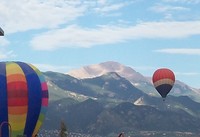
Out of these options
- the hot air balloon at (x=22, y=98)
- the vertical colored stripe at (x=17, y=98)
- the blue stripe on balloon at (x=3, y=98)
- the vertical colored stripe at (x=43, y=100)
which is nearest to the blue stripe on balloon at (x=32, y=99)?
the hot air balloon at (x=22, y=98)

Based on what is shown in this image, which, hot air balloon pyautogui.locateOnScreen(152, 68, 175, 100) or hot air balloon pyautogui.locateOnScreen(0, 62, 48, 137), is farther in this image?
hot air balloon pyautogui.locateOnScreen(152, 68, 175, 100)

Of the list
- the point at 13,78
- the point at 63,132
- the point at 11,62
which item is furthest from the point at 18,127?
the point at 63,132

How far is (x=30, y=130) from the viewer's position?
6912 cm

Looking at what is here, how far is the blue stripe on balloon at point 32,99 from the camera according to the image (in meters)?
Answer: 69.3

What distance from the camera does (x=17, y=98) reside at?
226ft

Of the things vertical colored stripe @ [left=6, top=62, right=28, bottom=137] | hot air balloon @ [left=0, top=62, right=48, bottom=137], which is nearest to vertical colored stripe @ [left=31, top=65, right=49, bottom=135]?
hot air balloon @ [left=0, top=62, right=48, bottom=137]

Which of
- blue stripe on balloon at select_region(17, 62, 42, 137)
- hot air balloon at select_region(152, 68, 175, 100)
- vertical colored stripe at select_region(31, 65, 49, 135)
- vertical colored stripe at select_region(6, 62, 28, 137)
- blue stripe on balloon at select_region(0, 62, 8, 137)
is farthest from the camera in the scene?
hot air balloon at select_region(152, 68, 175, 100)

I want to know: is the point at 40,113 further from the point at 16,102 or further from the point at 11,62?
the point at 11,62

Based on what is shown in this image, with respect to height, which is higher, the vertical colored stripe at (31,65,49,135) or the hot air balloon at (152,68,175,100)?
the vertical colored stripe at (31,65,49,135)

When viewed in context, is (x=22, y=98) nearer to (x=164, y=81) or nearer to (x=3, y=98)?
(x=3, y=98)

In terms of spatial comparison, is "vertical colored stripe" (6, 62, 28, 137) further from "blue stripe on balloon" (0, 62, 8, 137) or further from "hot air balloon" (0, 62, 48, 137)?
"blue stripe on balloon" (0, 62, 8, 137)

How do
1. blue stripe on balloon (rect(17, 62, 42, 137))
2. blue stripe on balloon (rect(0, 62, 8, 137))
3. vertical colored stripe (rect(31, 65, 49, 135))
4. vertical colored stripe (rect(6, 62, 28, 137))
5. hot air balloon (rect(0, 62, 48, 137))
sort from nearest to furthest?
blue stripe on balloon (rect(0, 62, 8, 137)) < vertical colored stripe (rect(6, 62, 28, 137)) < hot air balloon (rect(0, 62, 48, 137)) < blue stripe on balloon (rect(17, 62, 42, 137)) < vertical colored stripe (rect(31, 65, 49, 135))

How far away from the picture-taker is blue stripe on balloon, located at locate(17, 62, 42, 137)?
6931cm

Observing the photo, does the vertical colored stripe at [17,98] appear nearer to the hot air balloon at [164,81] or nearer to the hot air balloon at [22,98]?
the hot air balloon at [22,98]
